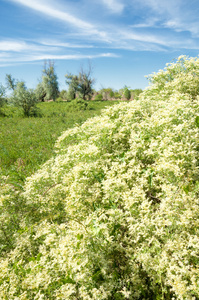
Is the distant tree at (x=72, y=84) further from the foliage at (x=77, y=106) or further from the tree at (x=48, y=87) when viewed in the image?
the foliage at (x=77, y=106)

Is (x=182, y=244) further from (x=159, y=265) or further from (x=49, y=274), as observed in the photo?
(x=49, y=274)

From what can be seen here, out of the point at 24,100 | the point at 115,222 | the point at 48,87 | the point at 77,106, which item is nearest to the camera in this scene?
the point at 115,222

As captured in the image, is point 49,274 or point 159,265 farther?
point 49,274

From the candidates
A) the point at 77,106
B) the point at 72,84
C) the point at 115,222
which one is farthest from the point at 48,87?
the point at 115,222

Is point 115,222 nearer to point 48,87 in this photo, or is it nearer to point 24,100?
point 24,100

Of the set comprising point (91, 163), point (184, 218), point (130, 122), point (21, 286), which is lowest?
point (21, 286)

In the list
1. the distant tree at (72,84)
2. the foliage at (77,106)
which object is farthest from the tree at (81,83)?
the foliage at (77,106)

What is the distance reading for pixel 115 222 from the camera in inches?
107

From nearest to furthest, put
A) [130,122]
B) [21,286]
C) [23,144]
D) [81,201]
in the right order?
[21,286]
[81,201]
[130,122]
[23,144]

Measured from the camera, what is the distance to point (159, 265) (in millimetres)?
2123

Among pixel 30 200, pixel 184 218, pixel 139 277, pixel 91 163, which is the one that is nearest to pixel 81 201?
pixel 91 163

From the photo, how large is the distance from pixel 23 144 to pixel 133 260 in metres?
9.90

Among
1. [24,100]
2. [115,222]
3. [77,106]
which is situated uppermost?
[24,100]

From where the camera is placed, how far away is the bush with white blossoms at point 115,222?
2.17 meters
